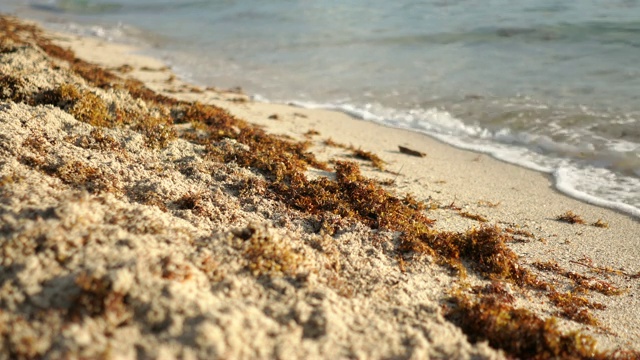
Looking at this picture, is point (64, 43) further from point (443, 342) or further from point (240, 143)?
point (443, 342)

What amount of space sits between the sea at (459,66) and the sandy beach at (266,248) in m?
1.25

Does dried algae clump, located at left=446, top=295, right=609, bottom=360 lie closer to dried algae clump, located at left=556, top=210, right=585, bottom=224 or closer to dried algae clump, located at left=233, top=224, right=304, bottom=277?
dried algae clump, located at left=233, top=224, right=304, bottom=277

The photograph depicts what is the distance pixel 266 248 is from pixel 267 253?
4 cm

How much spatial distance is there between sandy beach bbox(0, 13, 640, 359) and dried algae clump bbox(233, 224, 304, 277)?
0.01m

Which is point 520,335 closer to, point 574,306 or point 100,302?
point 574,306

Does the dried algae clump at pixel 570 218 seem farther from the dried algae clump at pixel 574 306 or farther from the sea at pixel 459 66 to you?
the dried algae clump at pixel 574 306

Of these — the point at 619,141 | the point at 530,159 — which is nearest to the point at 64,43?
the point at 530,159

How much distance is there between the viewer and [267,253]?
277cm

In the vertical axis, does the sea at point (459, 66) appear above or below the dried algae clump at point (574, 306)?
above

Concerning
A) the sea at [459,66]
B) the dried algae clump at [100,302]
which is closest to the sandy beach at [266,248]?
the dried algae clump at [100,302]

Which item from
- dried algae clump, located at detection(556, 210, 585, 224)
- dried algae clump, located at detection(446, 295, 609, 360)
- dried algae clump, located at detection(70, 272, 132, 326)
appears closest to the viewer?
dried algae clump, located at detection(70, 272, 132, 326)

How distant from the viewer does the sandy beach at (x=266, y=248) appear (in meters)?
2.10

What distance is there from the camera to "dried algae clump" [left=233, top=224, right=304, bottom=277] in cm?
267

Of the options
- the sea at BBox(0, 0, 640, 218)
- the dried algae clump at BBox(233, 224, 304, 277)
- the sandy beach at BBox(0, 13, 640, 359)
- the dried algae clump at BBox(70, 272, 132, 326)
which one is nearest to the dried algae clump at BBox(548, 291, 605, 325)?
the sandy beach at BBox(0, 13, 640, 359)
